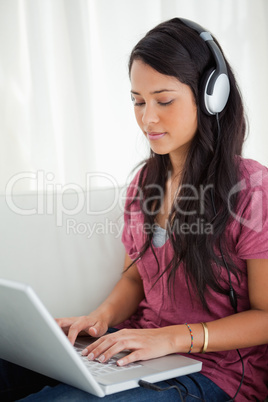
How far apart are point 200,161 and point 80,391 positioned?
57cm

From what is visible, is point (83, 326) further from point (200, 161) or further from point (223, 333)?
point (200, 161)

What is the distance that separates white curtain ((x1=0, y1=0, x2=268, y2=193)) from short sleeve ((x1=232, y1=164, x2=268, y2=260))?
2.30 ft

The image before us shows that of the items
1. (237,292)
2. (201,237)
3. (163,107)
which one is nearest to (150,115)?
(163,107)

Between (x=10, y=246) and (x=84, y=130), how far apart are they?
1.94 ft

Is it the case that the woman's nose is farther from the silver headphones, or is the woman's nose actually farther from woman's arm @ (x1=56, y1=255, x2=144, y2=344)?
woman's arm @ (x1=56, y1=255, x2=144, y2=344)

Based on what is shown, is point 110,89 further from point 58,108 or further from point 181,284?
point 181,284

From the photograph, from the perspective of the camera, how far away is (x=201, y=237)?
1117 millimetres

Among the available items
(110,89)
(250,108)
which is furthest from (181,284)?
(250,108)

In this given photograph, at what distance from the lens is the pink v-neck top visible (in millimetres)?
1062

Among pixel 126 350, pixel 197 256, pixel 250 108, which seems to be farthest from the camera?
pixel 250 108

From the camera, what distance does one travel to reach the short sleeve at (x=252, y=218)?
1046 millimetres

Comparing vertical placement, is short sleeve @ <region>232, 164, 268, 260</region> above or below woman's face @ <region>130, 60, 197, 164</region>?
below

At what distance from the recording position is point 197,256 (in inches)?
43.8

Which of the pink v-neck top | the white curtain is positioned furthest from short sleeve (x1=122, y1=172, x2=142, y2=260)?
the white curtain
